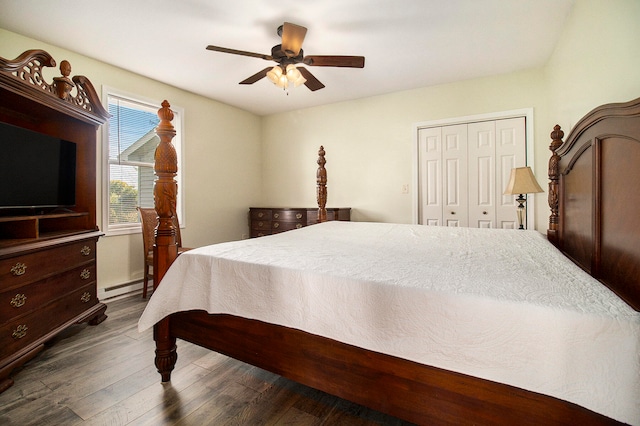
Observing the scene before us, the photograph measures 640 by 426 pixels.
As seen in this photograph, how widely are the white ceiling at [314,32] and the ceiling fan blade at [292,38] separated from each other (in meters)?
0.17

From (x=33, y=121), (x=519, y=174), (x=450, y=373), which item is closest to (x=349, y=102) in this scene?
(x=519, y=174)

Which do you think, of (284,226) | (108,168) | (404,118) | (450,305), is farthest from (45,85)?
(404,118)

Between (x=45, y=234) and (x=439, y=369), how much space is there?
8.86ft

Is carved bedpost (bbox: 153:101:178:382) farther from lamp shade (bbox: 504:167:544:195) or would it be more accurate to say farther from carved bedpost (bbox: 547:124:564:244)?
lamp shade (bbox: 504:167:544:195)

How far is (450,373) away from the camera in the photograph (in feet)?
3.04

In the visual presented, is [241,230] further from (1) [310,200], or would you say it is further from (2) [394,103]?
(2) [394,103]

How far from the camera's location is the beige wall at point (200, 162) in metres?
2.98

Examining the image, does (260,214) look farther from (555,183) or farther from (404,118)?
(555,183)

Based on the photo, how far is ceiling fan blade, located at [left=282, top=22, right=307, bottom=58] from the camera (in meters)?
2.15

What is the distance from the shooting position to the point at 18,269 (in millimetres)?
1729

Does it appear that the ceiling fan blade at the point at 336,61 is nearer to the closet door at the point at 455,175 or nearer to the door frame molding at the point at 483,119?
the door frame molding at the point at 483,119

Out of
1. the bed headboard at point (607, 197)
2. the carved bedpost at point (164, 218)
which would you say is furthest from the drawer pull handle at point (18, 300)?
the bed headboard at point (607, 197)

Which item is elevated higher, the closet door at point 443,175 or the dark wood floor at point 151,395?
the closet door at point 443,175

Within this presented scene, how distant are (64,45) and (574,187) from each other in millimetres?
4212
